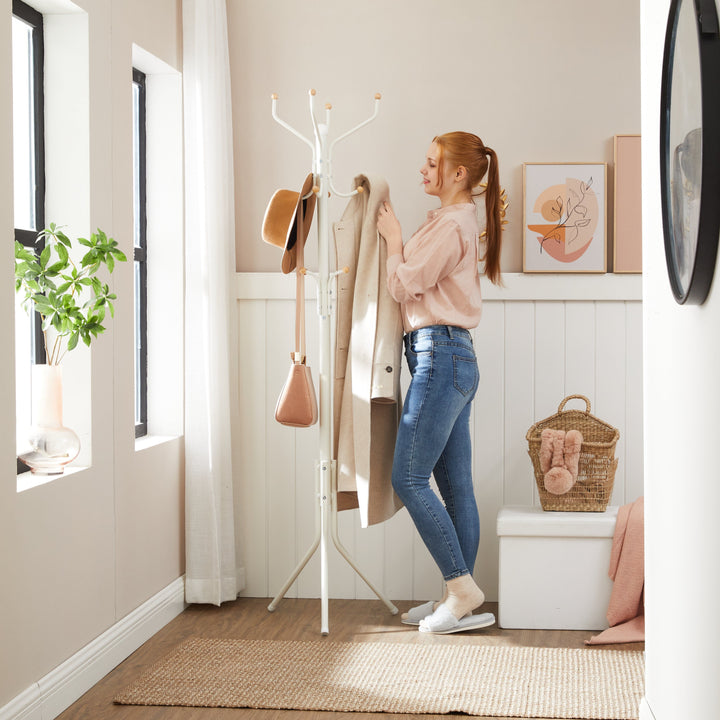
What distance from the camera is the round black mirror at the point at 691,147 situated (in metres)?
1.34

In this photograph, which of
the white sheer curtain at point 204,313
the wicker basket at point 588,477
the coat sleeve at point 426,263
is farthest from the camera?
the white sheer curtain at point 204,313

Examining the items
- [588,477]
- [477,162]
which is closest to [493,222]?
[477,162]

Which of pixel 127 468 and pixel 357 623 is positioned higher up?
pixel 127 468

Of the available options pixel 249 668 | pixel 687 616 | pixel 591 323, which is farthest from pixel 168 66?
pixel 687 616

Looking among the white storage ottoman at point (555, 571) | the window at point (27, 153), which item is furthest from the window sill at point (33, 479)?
the white storage ottoman at point (555, 571)

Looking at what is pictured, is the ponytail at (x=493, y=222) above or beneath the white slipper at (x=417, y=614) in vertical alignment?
above

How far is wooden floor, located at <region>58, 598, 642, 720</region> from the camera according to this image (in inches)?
90.7

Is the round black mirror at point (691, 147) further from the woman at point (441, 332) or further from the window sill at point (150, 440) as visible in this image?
the window sill at point (150, 440)

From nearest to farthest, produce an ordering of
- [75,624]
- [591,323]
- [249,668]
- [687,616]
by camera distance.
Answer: [687,616]
[75,624]
[249,668]
[591,323]

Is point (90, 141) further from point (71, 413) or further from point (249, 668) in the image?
point (249, 668)

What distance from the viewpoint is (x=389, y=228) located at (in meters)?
3.02

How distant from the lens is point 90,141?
8.32 feet

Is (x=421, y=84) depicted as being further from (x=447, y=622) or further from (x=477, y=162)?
(x=447, y=622)

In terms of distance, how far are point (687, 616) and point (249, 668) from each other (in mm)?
1382
